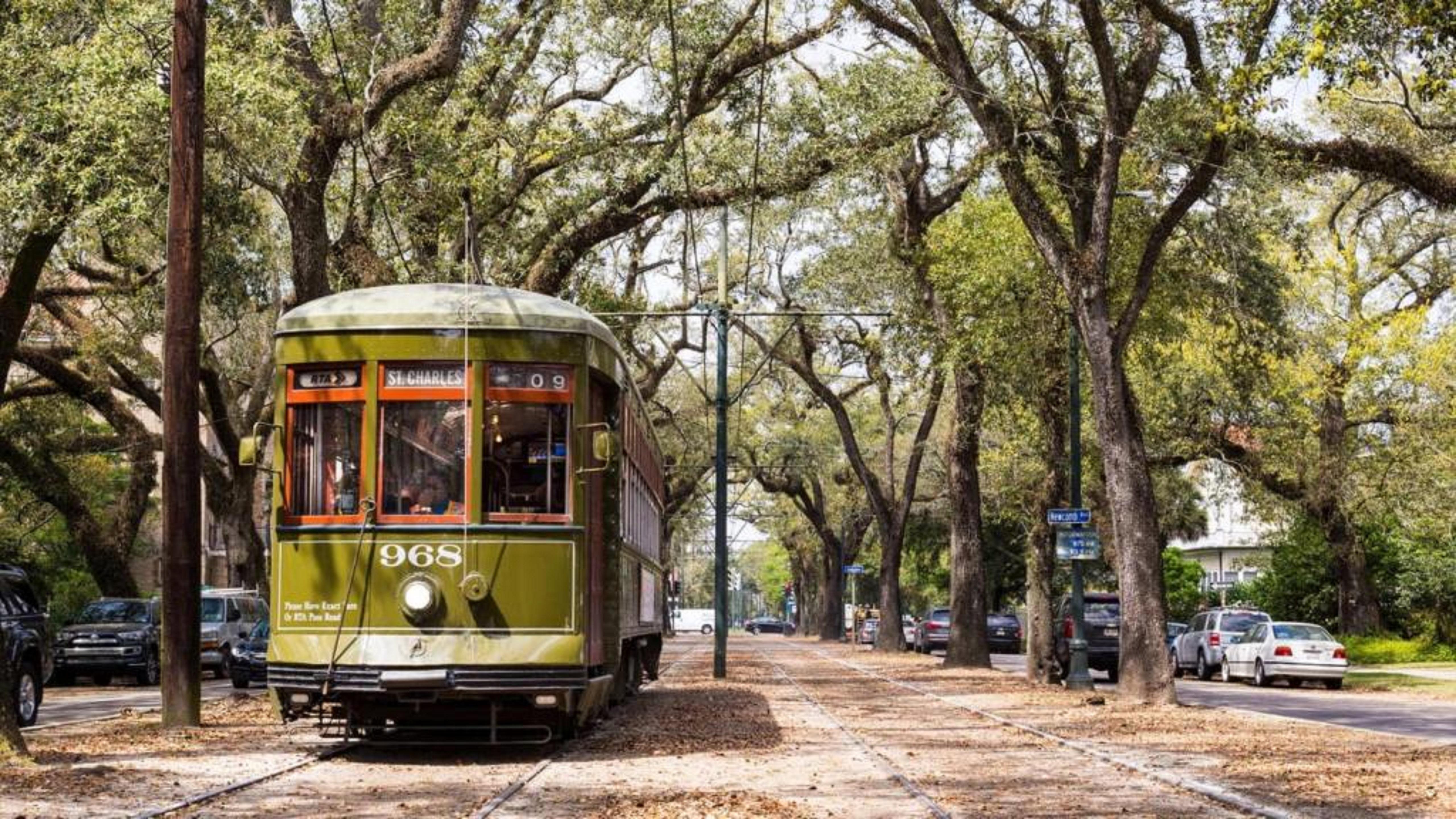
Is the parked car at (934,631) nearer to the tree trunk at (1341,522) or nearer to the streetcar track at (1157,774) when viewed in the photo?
the tree trunk at (1341,522)

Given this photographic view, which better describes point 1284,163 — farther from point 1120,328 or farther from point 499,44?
point 499,44

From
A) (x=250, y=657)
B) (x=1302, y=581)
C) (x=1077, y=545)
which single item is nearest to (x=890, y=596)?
(x=1302, y=581)

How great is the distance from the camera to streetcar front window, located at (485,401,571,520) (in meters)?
15.2

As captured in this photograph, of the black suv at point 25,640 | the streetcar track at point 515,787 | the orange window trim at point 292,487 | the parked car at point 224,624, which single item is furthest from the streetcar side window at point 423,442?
the parked car at point 224,624

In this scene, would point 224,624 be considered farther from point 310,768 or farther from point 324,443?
point 310,768

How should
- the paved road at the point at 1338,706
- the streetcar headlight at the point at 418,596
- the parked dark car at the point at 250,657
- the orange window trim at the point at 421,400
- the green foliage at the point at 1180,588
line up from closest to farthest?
1. the streetcar headlight at the point at 418,596
2. the orange window trim at the point at 421,400
3. the paved road at the point at 1338,706
4. the parked dark car at the point at 250,657
5. the green foliage at the point at 1180,588

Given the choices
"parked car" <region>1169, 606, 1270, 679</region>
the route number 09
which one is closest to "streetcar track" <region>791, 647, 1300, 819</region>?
the route number 09

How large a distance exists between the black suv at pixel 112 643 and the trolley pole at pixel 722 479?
1039 centimetres

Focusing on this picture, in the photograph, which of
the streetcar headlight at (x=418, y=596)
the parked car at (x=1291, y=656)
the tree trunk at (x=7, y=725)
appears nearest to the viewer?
the tree trunk at (x=7, y=725)

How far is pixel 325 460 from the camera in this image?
50.1ft

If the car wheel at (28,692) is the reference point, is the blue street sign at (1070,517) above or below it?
above

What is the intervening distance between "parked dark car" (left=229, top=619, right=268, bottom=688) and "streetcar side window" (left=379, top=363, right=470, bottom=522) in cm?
1669

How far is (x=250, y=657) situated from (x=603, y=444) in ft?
60.0

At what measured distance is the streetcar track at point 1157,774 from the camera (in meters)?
12.0
